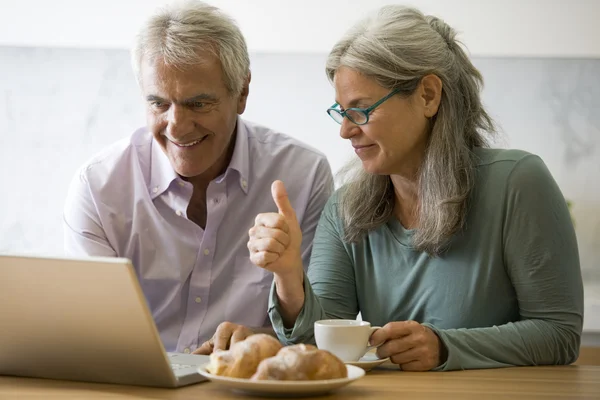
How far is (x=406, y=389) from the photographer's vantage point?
3.96ft

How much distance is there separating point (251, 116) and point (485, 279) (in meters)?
1.75

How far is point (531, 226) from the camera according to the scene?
1664mm

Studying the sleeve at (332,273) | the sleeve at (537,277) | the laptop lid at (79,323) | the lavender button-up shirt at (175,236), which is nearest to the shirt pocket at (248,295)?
the lavender button-up shirt at (175,236)

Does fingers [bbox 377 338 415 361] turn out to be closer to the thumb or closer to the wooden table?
the wooden table

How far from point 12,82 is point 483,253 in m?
2.33

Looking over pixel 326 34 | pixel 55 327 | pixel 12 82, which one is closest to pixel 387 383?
pixel 55 327

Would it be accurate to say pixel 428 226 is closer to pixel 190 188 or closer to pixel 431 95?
pixel 431 95

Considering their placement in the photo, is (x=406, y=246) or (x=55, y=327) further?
(x=406, y=246)

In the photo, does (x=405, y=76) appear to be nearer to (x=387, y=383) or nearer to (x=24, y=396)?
(x=387, y=383)

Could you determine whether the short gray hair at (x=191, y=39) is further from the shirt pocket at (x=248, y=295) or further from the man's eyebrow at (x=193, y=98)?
the shirt pocket at (x=248, y=295)

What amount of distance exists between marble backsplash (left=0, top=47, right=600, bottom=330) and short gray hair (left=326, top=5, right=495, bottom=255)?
1.29 m

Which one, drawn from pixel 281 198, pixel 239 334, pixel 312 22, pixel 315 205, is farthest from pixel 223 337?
pixel 312 22

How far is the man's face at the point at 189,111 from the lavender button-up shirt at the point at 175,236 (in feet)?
0.29

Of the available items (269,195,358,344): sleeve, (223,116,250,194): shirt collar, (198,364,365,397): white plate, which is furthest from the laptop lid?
(223,116,250,194): shirt collar
